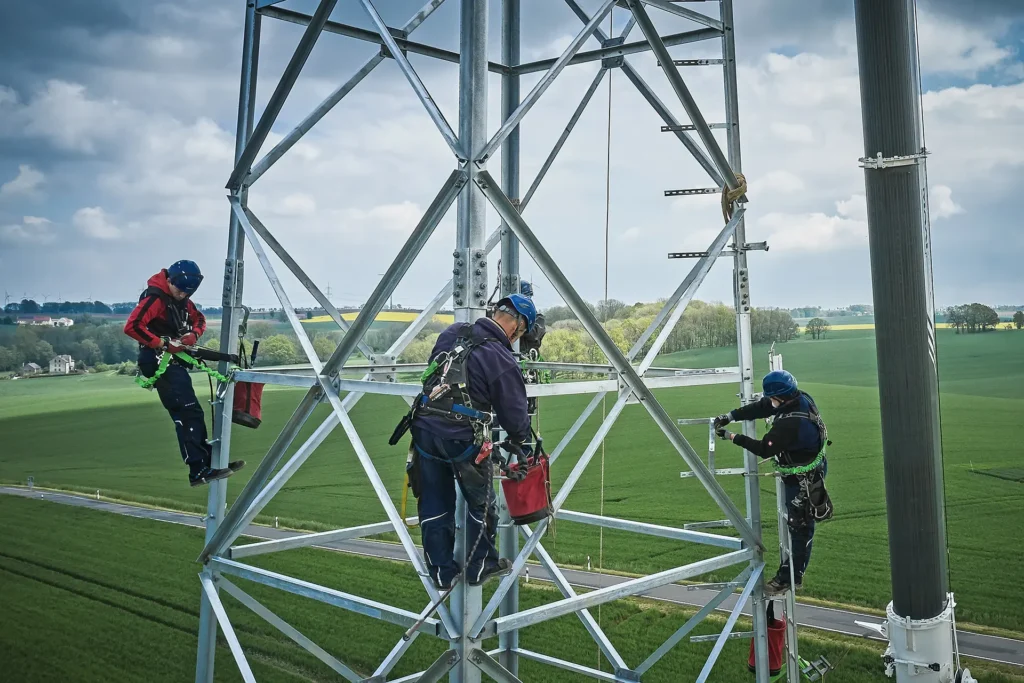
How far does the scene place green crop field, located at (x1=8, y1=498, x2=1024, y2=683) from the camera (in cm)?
1972

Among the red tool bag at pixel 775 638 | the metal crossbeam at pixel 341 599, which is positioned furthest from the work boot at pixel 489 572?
the red tool bag at pixel 775 638

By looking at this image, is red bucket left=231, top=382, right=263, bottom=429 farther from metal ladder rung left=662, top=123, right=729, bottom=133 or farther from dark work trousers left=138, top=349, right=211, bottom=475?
metal ladder rung left=662, top=123, right=729, bottom=133

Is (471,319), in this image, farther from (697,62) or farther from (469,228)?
(697,62)

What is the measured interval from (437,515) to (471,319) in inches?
63.6

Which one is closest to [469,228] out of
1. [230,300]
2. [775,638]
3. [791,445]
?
[230,300]

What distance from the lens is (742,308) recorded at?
9.59 meters

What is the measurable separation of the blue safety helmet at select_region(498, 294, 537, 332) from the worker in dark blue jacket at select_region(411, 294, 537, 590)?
0.32 m

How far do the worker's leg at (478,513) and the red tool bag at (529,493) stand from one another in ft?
0.54

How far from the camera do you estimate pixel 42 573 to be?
27.6 meters

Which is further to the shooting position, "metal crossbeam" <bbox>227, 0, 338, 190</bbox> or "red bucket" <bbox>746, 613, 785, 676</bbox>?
"red bucket" <bbox>746, 613, 785, 676</bbox>

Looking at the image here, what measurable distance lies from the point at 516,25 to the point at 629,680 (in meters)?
8.63

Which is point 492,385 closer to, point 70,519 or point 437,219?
point 437,219

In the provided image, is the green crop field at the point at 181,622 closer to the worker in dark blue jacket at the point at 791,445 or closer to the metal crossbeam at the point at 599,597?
the worker in dark blue jacket at the point at 791,445

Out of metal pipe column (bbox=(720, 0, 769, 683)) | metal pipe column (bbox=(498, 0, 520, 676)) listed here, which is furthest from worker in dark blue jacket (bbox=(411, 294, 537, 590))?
metal pipe column (bbox=(498, 0, 520, 676))
